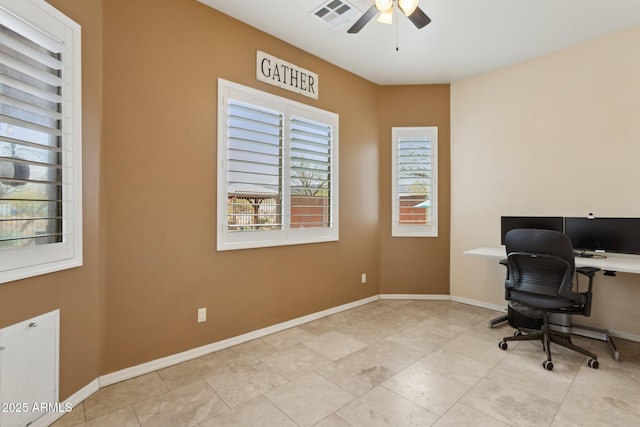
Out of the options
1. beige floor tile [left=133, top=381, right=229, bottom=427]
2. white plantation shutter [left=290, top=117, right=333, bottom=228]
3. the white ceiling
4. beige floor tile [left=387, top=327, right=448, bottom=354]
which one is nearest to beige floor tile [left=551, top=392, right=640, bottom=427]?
beige floor tile [left=387, top=327, right=448, bottom=354]

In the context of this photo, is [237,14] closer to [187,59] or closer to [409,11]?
[187,59]

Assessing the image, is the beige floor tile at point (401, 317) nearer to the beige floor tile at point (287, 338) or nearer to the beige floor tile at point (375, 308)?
the beige floor tile at point (375, 308)

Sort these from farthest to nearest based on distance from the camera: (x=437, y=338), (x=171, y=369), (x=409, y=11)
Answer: (x=437, y=338) < (x=171, y=369) < (x=409, y=11)

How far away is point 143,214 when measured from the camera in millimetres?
2355

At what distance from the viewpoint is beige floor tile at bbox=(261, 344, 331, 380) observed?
2.40 m

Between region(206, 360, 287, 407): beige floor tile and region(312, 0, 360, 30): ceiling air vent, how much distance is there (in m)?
3.14

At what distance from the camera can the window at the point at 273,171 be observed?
2820 mm

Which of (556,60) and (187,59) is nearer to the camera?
(187,59)

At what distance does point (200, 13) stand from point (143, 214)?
1831mm

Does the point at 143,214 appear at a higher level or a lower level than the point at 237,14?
lower

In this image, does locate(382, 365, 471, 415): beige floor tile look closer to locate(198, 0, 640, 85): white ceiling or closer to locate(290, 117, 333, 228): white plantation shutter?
locate(290, 117, 333, 228): white plantation shutter

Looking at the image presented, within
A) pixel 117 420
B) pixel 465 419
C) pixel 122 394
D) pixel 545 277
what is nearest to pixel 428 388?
pixel 465 419

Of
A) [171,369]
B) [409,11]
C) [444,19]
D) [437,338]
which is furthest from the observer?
[437,338]

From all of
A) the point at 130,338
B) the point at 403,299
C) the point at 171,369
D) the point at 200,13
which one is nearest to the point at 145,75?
the point at 200,13
